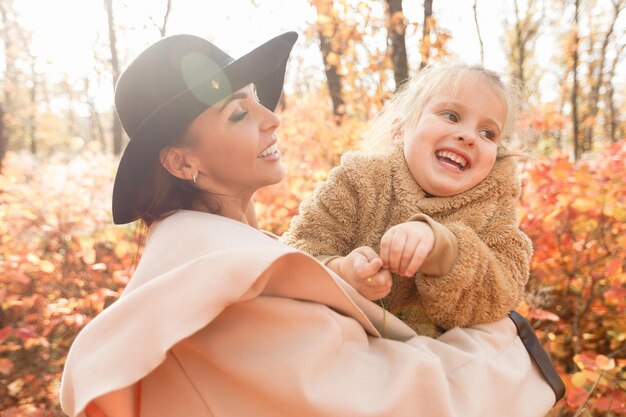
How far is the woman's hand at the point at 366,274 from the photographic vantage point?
1.23 m

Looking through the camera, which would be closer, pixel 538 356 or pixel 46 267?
pixel 538 356

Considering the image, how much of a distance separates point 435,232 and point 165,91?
32.2 inches

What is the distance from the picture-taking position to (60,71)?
26062 mm

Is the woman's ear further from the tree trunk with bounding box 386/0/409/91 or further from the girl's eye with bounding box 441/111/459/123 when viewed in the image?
the tree trunk with bounding box 386/0/409/91

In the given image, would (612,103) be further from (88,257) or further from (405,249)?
(405,249)

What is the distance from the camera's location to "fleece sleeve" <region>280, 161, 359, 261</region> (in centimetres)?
162

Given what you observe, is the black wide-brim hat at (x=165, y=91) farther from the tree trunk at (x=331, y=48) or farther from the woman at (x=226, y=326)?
the tree trunk at (x=331, y=48)

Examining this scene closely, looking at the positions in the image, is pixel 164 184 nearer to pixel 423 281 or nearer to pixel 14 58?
pixel 423 281

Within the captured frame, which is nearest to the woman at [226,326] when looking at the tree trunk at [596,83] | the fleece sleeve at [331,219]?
the fleece sleeve at [331,219]

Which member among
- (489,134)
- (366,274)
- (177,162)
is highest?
(177,162)

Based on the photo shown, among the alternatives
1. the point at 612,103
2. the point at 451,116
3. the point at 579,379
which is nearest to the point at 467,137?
the point at 451,116

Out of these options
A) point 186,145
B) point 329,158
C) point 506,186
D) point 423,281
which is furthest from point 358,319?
point 329,158

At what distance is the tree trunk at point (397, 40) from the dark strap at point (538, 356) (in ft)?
11.8

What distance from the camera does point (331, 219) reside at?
5.42ft
